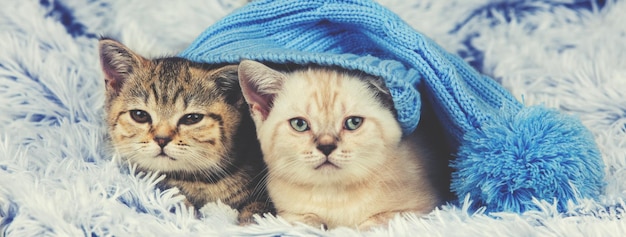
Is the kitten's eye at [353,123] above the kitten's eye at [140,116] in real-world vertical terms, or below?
above

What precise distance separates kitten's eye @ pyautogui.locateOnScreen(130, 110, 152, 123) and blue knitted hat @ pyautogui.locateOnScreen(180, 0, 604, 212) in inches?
6.2

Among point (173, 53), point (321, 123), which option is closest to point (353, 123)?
point (321, 123)

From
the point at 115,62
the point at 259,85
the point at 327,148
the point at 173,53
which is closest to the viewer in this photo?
the point at 327,148

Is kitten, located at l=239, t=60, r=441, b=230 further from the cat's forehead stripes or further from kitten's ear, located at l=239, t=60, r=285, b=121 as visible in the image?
the cat's forehead stripes

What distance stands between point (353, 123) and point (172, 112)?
0.35 meters

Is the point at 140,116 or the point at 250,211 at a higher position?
the point at 140,116

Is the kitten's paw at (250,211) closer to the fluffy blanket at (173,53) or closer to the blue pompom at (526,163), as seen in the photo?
the fluffy blanket at (173,53)

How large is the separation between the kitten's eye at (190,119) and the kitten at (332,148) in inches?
4.2

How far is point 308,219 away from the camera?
4.33 feet

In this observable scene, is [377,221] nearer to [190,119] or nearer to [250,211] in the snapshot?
[250,211]

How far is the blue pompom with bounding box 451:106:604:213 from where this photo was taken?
1.27 meters

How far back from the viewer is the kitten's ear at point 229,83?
1.40 m

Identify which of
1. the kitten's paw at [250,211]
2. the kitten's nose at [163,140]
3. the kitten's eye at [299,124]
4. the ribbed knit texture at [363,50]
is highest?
the ribbed knit texture at [363,50]

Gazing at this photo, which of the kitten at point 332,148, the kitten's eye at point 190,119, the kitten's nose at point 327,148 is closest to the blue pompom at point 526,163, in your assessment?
the kitten at point 332,148
